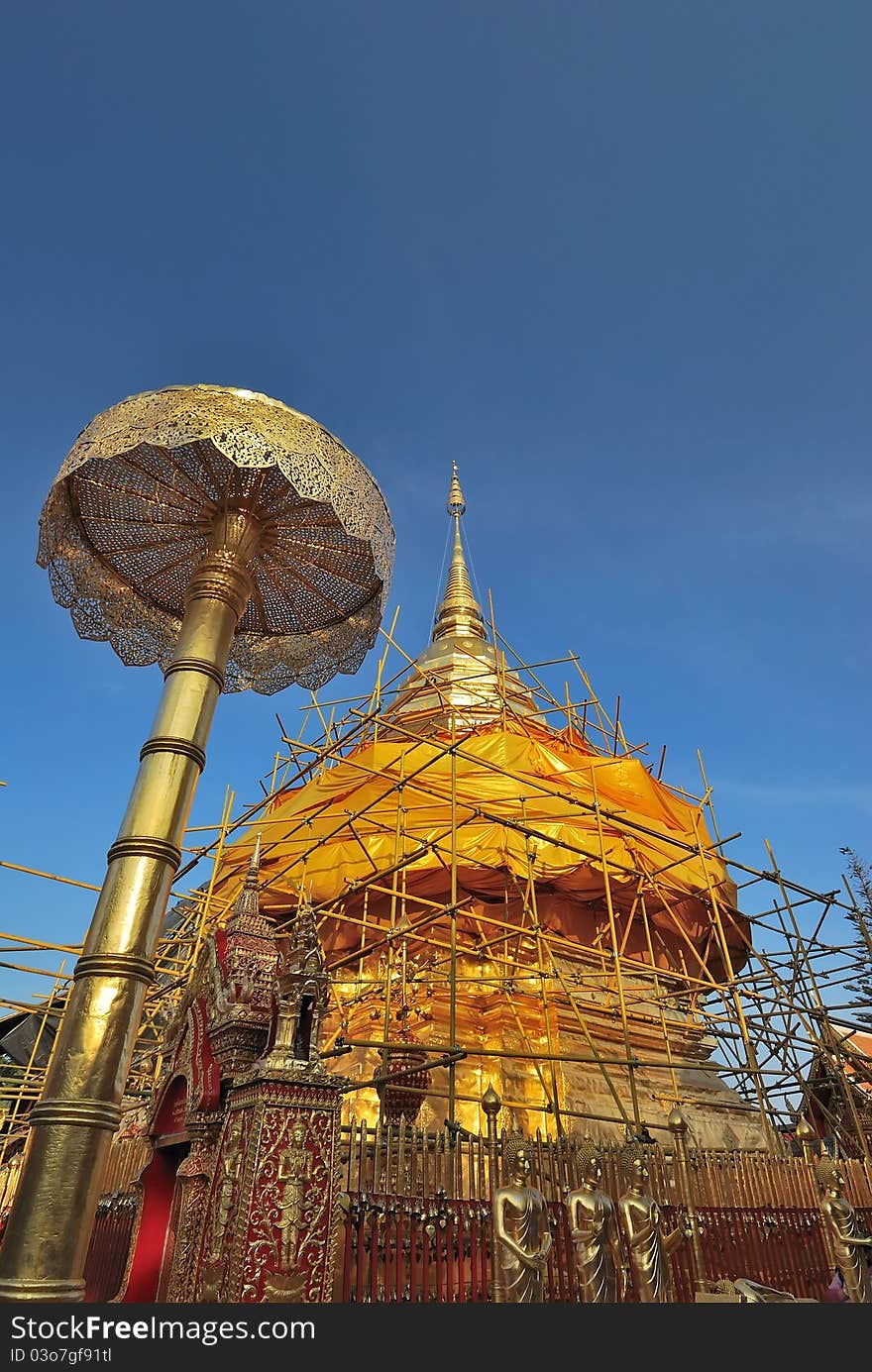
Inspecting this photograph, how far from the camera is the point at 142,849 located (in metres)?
3.68

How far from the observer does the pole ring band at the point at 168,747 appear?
13.2 feet

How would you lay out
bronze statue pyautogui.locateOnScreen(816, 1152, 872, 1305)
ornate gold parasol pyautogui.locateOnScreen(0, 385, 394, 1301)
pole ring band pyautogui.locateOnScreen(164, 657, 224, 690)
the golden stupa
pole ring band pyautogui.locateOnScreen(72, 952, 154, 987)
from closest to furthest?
ornate gold parasol pyautogui.locateOnScreen(0, 385, 394, 1301) → pole ring band pyautogui.locateOnScreen(72, 952, 154, 987) → pole ring band pyautogui.locateOnScreen(164, 657, 224, 690) → bronze statue pyautogui.locateOnScreen(816, 1152, 872, 1305) → the golden stupa

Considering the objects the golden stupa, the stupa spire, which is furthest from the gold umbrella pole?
the stupa spire

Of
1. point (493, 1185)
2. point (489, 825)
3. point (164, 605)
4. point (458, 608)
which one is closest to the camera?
point (493, 1185)

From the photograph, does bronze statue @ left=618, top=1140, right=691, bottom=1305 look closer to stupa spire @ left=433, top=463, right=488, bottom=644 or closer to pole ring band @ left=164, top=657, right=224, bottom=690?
pole ring band @ left=164, top=657, right=224, bottom=690

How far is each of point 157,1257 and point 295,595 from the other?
4.32 metres

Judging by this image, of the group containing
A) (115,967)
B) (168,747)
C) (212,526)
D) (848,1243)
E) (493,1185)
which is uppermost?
(212,526)

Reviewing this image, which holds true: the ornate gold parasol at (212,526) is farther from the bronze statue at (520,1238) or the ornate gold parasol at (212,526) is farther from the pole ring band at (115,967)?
the bronze statue at (520,1238)

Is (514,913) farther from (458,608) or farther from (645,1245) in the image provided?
(458,608)

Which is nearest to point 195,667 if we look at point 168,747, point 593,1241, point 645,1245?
point 168,747

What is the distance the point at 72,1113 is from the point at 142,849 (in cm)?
109

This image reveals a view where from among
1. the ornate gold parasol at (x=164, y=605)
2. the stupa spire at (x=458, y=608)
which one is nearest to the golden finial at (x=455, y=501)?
the stupa spire at (x=458, y=608)

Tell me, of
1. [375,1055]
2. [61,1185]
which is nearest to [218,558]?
[61,1185]

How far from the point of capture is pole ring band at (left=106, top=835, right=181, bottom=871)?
3.67 meters
